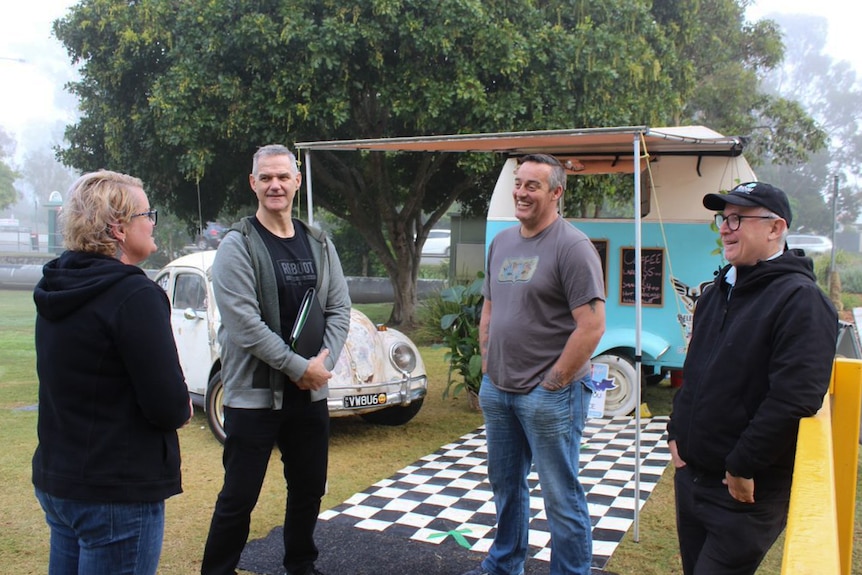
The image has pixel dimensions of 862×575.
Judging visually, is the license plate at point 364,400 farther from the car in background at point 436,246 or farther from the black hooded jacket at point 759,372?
the car in background at point 436,246

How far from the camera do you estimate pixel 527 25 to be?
1109cm

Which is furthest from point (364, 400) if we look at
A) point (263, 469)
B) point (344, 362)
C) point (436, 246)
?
point (436, 246)

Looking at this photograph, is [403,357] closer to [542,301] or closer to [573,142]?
[573,142]

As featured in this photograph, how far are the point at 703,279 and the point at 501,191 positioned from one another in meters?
2.22

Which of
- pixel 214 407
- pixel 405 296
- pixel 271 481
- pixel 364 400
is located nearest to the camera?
pixel 271 481

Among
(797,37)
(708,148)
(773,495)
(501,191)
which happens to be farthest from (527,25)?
(797,37)

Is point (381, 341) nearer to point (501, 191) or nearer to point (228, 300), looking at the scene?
point (501, 191)

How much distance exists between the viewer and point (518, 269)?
3096 mm

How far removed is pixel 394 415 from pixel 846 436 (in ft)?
14.5

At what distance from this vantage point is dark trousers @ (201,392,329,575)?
3.03 m

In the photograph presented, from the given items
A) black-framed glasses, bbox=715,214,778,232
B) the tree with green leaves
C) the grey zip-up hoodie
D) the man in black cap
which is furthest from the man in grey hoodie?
the tree with green leaves

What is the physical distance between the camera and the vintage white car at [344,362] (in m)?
5.71

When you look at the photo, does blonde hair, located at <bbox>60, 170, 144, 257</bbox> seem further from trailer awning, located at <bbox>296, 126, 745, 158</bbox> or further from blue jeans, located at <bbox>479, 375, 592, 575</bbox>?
trailer awning, located at <bbox>296, 126, 745, 158</bbox>

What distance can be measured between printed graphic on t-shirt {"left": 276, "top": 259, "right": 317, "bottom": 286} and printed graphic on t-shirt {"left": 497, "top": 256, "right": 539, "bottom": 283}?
0.81m
